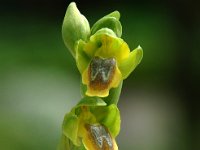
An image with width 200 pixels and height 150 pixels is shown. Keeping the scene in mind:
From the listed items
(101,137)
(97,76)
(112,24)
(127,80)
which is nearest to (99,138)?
(101,137)

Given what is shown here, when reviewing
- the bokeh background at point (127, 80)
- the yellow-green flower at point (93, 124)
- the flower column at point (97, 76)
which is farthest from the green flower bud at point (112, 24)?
the bokeh background at point (127, 80)

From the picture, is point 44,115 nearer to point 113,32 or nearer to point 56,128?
point 56,128

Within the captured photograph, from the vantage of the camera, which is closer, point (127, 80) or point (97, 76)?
point (97, 76)

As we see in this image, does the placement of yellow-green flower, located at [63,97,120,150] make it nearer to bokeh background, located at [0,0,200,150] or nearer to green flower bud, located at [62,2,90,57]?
green flower bud, located at [62,2,90,57]

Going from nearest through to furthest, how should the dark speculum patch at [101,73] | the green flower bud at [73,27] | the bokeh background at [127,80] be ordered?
the dark speculum patch at [101,73]
the green flower bud at [73,27]
the bokeh background at [127,80]

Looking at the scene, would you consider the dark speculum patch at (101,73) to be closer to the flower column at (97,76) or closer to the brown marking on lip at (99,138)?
the flower column at (97,76)

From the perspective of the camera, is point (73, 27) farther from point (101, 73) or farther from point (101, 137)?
point (101, 137)

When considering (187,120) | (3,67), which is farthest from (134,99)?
(3,67)
